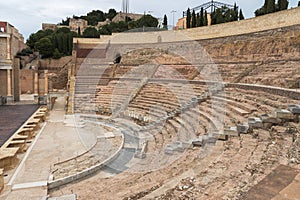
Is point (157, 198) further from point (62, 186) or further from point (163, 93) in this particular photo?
point (163, 93)

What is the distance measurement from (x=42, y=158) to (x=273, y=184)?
237 inches

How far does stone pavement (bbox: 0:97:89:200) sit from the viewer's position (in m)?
4.89

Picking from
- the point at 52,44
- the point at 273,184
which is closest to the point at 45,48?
the point at 52,44

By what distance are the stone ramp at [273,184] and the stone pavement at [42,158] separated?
3949mm

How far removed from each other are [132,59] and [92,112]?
849 centimetres

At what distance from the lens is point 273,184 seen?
3127 mm

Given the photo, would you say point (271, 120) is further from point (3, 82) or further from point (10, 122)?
point (3, 82)

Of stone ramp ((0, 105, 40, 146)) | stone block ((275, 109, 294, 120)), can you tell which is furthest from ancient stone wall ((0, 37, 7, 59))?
stone block ((275, 109, 294, 120))

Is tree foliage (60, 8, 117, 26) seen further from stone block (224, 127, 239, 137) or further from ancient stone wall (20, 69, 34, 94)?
stone block (224, 127, 239, 137)

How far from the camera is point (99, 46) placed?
25328 millimetres

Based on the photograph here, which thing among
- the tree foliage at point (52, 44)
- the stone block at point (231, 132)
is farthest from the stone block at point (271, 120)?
the tree foliage at point (52, 44)

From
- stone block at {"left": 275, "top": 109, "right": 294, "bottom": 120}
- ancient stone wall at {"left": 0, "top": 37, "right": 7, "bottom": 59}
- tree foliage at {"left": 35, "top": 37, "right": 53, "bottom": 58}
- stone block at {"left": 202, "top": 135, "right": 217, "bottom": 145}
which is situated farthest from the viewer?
tree foliage at {"left": 35, "top": 37, "right": 53, "bottom": 58}

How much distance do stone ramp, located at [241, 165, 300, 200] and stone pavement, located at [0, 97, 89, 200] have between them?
395 cm

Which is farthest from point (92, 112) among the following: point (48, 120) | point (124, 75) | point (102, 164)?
point (102, 164)
